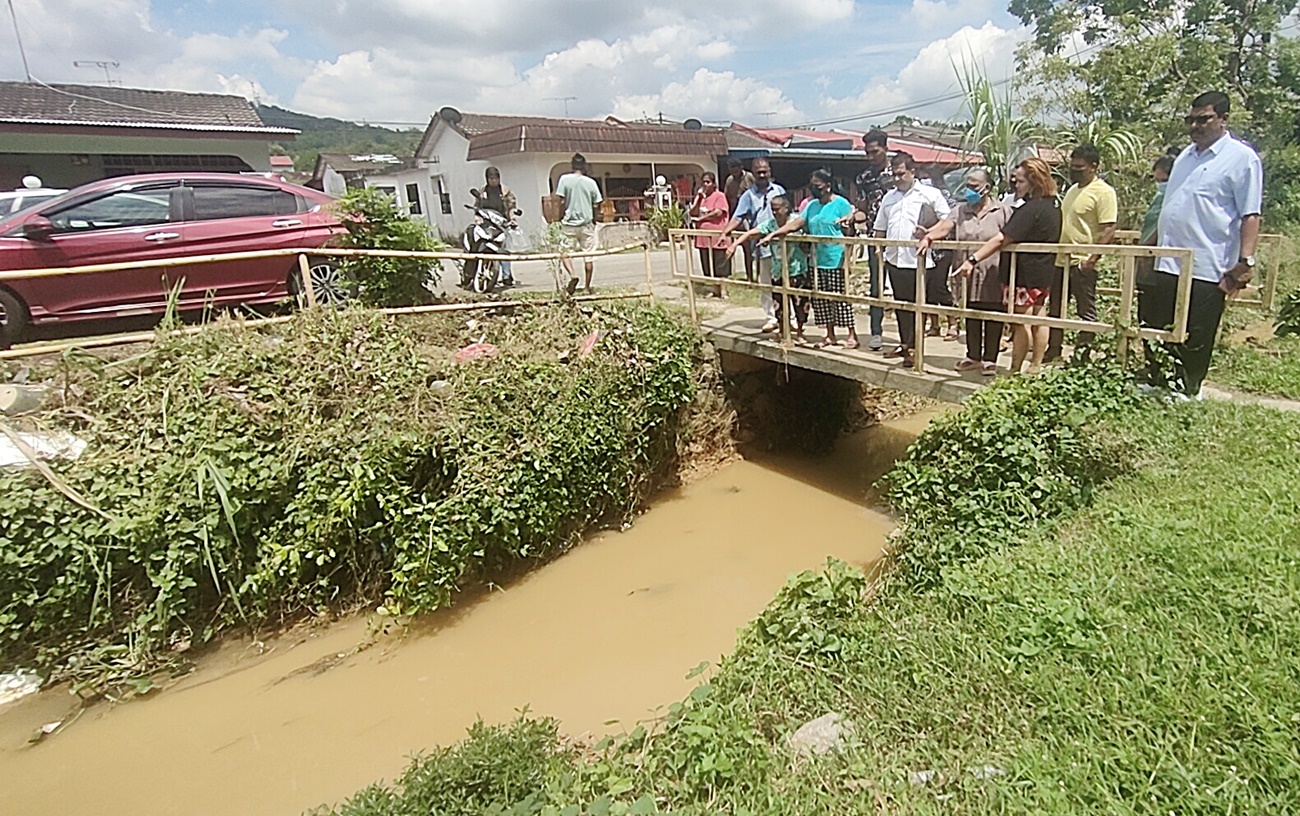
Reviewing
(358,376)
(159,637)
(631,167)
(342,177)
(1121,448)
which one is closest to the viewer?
(1121,448)

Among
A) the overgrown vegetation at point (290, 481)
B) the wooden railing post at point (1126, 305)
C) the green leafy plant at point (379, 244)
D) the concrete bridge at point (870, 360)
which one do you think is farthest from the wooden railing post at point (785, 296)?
the green leafy plant at point (379, 244)

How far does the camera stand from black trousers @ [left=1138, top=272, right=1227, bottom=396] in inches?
170

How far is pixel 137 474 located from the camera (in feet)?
15.9

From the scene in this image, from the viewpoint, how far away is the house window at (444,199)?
24.7m

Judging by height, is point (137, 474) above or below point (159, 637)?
above

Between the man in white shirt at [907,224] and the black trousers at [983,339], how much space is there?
0.43m

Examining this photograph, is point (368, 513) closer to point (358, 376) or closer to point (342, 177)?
point (358, 376)

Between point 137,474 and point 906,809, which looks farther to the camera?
point 137,474

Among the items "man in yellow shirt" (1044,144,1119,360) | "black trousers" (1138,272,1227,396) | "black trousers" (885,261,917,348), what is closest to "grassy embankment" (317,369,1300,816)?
"black trousers" (1138,272,1227,396)

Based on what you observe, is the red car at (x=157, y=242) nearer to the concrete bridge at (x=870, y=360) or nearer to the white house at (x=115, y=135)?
the concrete bridge at (x=870, y=360)

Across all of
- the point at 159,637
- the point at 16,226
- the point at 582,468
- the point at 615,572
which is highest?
the point at 16,226

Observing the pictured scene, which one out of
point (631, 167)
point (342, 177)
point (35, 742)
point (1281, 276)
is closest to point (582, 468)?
point (35, 742)

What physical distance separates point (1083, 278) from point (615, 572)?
424cm

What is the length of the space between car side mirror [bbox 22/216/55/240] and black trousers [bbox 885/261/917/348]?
7.22 metres
